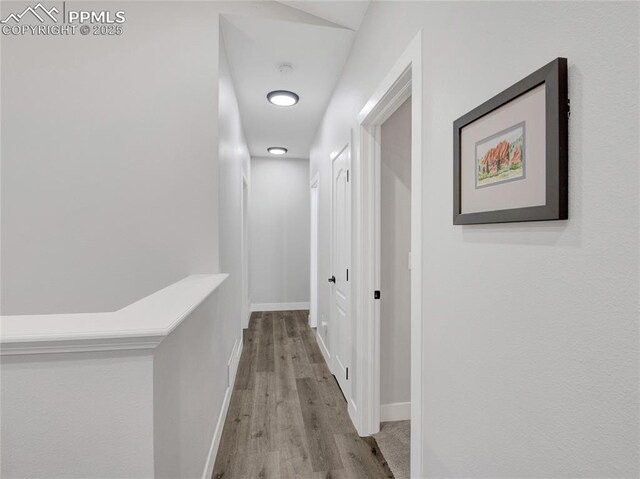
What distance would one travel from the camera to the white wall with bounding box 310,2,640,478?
1.93 feet

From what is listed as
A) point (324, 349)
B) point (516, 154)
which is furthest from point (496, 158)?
point (324, 349)

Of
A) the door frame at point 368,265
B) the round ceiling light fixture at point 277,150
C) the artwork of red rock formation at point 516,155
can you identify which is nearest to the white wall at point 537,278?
the artwork of red rock formation at point 516,155

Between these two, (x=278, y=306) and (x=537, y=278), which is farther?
(x=278, y=306)

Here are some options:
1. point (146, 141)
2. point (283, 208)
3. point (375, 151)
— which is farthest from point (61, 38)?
point (283, 208)

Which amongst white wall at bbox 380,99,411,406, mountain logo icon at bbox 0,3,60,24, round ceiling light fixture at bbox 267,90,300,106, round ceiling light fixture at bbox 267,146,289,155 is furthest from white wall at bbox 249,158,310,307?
mountain logo icon at bbox 0,3,60,24

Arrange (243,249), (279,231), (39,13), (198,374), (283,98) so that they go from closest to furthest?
(198,374), (39,13), (283,98), (243,249), (279,231)

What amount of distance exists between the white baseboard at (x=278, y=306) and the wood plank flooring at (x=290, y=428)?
201cm

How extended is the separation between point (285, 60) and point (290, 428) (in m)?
2.67

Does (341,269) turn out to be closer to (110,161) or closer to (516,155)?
(110,161)

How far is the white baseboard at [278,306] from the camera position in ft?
→ 18.9

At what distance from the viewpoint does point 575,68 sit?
2.19ft

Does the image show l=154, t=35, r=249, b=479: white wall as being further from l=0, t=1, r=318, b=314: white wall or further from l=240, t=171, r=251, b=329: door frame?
l=240, t=171, r=251, b=329: door frame

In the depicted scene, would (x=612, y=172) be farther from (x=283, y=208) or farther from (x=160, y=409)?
(x=283, y=208)

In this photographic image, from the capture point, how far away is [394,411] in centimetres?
237
